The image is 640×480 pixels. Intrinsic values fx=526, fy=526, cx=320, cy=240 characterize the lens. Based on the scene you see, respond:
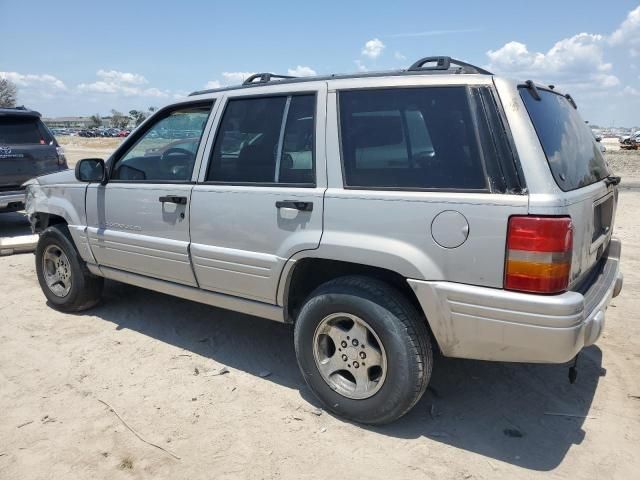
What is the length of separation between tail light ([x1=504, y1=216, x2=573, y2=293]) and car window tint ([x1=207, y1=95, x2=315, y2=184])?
1.24m

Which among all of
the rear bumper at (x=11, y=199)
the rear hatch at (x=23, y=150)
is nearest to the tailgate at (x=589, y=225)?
the rear bumper at (x=11, y=199)

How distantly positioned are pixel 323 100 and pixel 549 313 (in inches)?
69.0

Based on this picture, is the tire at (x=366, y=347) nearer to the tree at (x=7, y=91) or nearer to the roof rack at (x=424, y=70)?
the roof rack at (x=424, y=70)

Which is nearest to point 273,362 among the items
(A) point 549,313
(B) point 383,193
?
(B) point 383,193

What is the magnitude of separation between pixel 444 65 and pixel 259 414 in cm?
235

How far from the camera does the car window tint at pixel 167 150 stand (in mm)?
3850

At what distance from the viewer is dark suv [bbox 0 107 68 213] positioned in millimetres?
8195

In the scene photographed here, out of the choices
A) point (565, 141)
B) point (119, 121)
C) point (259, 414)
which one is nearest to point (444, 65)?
point (565, 141)

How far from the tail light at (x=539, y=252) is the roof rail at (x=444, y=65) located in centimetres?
92

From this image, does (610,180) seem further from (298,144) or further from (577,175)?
(298,144)

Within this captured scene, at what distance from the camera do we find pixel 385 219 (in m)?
2.81

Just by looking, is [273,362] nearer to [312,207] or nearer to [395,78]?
[312,207]

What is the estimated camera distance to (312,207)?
10.1 ft

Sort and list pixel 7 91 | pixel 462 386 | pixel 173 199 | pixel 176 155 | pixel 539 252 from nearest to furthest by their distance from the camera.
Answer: pixel 539 252
pixel 462 386
pixel 173 199
pixel 176 155
pixel 7 91
